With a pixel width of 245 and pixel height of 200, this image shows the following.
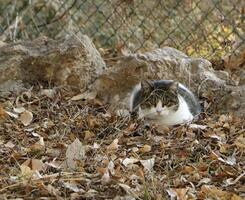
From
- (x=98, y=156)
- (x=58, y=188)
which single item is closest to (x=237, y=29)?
(x=98, y=156)

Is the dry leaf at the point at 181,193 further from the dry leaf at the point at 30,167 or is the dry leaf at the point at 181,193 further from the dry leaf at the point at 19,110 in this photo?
the dry leaf at the point at 19,110

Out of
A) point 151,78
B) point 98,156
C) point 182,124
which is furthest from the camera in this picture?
point 151,78

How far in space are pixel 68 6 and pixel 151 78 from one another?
246cm

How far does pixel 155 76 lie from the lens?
6.15m

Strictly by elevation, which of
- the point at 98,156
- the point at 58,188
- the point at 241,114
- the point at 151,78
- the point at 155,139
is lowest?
the point at 58,188

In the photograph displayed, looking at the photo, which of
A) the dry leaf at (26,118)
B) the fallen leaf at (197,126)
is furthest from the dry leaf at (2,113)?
the fallen leaf at (197,126)

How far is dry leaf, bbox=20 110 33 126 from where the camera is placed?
5.35 metres

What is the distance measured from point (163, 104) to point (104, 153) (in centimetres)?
118

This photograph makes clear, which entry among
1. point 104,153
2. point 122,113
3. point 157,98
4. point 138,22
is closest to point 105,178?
point 104,153

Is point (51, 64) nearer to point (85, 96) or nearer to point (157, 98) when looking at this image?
point (85, 96)

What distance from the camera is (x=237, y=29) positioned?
291 inches

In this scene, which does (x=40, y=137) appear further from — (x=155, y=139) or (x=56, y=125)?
(x=155, y=139)

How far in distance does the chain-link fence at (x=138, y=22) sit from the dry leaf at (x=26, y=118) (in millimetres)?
1957

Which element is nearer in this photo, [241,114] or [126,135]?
[126,135]
